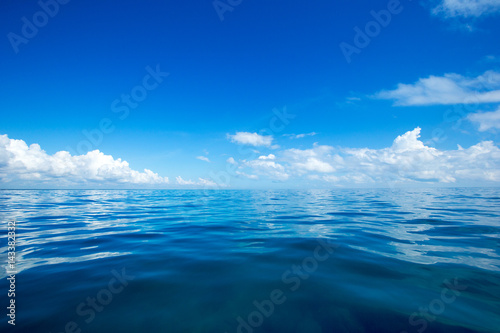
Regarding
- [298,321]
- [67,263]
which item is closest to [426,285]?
[298,321]

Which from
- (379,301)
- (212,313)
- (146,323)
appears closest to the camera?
(146,323)

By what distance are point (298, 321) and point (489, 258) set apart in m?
7.66

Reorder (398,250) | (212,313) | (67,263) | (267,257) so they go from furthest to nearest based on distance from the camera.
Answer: (398,250), (267,257), (67,263), (212,313)

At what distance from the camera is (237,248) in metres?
8.27

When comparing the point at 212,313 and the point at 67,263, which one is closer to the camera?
the point at 212,313

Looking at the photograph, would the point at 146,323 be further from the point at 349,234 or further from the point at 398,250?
the point at 349,234

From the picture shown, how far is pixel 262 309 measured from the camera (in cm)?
429

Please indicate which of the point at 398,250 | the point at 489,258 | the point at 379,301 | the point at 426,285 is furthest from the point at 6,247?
the point at 489,258

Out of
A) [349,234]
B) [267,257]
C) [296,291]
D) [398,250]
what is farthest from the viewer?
[349,234]

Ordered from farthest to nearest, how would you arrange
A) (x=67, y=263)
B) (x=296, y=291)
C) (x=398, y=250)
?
1. (x=398, y=250)
2. (x=67, y=263)
3. (x=296, y=291)

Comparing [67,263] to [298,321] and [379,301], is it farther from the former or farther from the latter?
[379,301]

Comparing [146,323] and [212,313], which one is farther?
[212,313]

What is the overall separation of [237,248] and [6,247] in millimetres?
9146

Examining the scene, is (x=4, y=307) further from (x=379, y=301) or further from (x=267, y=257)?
(x=379, y=301)
